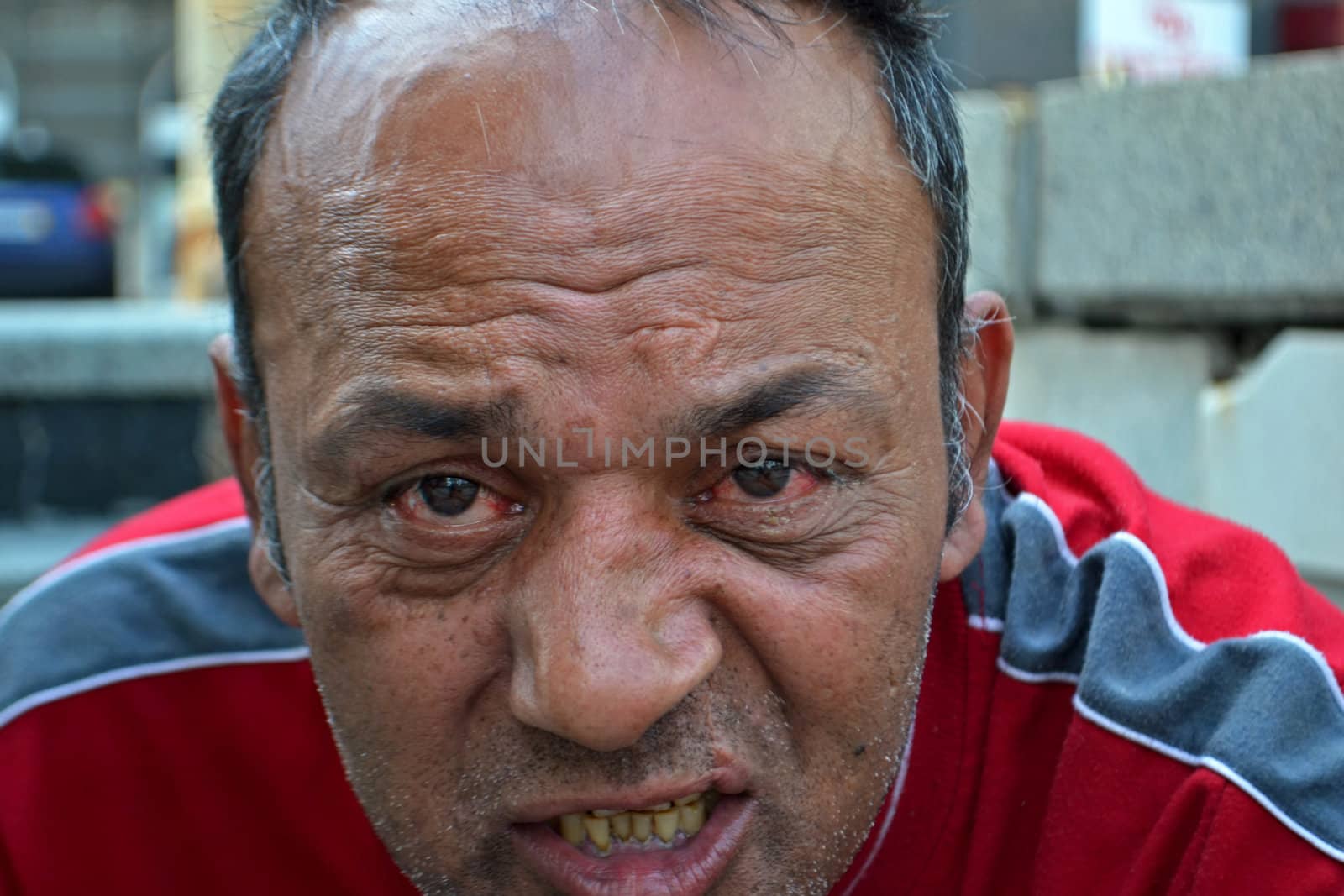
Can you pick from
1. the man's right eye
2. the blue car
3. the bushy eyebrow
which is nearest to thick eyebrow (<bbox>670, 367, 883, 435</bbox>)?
the bushy eyebrow

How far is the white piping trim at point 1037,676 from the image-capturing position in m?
2.05

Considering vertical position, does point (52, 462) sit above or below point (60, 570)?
below

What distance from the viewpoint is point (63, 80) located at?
22.2m

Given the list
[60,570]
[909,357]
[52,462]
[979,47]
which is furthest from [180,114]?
[909,357]

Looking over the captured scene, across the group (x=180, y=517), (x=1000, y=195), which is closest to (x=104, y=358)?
(x=180, y=517)

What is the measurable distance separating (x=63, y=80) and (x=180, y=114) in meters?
5.92

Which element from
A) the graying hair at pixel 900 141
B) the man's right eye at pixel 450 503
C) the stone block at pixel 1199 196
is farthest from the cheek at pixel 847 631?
the stone block at pixel 1199 196

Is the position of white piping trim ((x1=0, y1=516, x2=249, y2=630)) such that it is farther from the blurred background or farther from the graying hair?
the blurred background

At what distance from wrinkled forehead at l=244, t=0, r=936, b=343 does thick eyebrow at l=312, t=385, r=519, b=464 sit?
15cm

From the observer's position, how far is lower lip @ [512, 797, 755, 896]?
171 centimetres

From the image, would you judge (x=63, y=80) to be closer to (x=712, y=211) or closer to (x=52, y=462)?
(x=52, y=462)

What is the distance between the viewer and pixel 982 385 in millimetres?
2160

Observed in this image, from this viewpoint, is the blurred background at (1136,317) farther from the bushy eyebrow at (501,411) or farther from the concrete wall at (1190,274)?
the bushy eyebrow at (501,411)

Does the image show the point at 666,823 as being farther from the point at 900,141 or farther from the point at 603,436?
the point at 900,141
